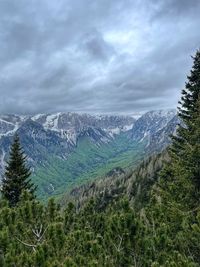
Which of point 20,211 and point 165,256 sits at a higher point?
point 20,211

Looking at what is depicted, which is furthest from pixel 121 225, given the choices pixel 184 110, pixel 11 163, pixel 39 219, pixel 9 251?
pixel 11 163

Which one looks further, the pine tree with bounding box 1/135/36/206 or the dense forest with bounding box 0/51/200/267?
the pine tree with bounding box 1/135/36/206

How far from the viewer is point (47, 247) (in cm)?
1606

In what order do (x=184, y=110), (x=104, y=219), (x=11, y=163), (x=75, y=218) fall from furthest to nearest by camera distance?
(x=11, y=163) → (x=184, y=110) → (x=104, y=219) → (x=75, y=218)

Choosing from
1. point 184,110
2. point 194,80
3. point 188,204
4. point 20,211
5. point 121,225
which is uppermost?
point 194,80

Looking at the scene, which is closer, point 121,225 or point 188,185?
point 121,225

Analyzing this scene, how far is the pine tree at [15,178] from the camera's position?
156ft

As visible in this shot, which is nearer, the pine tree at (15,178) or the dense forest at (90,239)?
the dense forest at (90,239)

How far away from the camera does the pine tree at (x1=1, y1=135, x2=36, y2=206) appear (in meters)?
47.5

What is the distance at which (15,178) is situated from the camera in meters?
48.7

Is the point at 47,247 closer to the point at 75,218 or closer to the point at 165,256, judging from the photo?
the point at 165,256

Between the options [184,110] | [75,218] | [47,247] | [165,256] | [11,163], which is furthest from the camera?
[11,163]

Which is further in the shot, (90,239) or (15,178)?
(15,178)

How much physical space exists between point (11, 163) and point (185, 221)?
3292 centimetres
